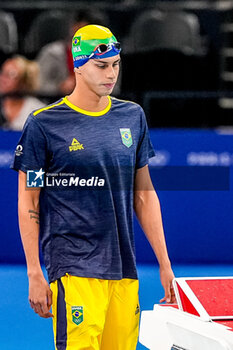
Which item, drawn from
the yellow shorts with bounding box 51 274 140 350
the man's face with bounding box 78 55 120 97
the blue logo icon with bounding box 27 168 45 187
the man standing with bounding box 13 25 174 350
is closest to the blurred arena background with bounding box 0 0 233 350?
the yellow shorts with bounding box 51 274 140 350

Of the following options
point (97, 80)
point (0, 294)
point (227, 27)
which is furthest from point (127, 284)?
point (227, 27)

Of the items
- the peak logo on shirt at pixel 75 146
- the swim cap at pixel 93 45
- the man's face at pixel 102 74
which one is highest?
the swim cap at pixel 93 45

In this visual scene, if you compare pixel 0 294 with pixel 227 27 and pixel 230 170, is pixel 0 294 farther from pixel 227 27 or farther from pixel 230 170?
pixel 227 27

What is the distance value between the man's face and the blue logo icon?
44cm

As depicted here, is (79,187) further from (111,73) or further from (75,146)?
(111,73)

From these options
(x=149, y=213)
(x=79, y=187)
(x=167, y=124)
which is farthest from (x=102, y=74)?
(x=167, y=124)

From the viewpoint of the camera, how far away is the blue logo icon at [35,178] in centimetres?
348

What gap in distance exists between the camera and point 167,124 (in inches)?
342

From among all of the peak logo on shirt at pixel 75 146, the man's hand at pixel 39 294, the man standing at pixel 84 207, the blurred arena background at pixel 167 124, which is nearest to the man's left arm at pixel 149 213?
the man standing at pixel 84 207

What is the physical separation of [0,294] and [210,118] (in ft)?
10.9

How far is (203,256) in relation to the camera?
7652 millimetres

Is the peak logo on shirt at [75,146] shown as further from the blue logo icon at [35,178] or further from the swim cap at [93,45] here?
the swim cap at [93,45]

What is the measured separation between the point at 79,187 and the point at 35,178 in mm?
195

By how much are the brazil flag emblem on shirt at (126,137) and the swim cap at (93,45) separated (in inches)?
13.5
